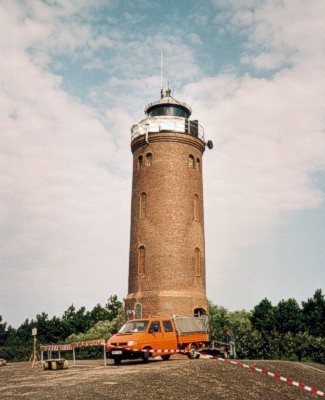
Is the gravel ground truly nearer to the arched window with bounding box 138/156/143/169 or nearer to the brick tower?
the brick tower

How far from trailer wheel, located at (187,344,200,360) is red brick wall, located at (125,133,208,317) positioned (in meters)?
6.87

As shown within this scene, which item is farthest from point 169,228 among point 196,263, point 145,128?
point 145,128

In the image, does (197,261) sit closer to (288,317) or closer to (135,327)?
(135,327)

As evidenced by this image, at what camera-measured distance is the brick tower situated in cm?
2641

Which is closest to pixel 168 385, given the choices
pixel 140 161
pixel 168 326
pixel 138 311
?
pixel 168 326

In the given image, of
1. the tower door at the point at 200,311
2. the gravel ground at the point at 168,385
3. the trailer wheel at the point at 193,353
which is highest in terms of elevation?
the tower door at the point at 200,311

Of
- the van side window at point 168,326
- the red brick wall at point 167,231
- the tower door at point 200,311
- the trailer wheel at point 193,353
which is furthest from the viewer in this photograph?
the tower door at point 200,311

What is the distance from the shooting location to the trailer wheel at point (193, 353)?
60.2 ft

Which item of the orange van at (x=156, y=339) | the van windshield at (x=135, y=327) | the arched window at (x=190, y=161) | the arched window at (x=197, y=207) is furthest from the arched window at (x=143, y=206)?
the van windshield at (x=135, y=327)

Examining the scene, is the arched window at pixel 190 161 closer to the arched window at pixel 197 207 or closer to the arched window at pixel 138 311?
the arched window at pixel 197 207

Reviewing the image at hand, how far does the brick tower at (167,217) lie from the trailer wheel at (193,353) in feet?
22.6

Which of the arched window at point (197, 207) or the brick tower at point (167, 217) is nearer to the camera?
the brick tower at point (167, 217)

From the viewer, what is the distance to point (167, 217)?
27.4 metres

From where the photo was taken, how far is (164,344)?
1758 centimetres
